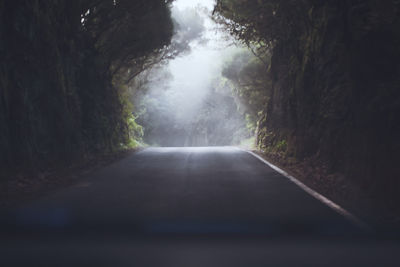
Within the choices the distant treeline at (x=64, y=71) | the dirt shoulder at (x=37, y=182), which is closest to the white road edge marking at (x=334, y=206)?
the dirt shoulder at (x=37, y=182)

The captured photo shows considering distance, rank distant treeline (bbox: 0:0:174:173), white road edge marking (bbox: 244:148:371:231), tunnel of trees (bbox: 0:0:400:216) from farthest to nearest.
→ distant treeline (bbox: 0:0:174:173)
tunnel of trees (bbox: 0:0:400:216)
white road edge marking (bbox: 244:148:371:231)

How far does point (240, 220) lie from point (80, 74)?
1297 cm

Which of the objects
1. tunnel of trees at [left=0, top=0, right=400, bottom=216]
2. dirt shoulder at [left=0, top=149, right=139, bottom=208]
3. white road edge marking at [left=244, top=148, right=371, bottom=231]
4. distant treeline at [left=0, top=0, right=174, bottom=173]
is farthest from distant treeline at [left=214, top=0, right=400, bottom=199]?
dirt shoulder at [left=0, top=149, right=139, bottom=208]

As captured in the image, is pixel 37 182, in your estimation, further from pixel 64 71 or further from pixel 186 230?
pixel 64 71

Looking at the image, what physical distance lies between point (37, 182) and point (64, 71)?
5.70 m

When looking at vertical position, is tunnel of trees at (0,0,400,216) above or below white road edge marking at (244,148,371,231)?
above

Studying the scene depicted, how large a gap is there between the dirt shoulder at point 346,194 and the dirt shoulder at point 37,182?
18.9 feet

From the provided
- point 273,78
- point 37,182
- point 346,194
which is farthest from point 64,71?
point 273,78

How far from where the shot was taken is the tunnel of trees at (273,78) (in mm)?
7875

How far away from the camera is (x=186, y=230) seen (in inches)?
200

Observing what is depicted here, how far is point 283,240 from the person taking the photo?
4695mm

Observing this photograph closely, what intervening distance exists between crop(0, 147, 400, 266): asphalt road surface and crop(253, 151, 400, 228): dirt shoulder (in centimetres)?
48

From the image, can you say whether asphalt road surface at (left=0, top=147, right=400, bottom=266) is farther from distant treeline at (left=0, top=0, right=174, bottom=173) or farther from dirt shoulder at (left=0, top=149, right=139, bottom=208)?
distant treeline at (left=0, top=0, right=174, bottom=173)

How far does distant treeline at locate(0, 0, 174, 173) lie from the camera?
9289mm
